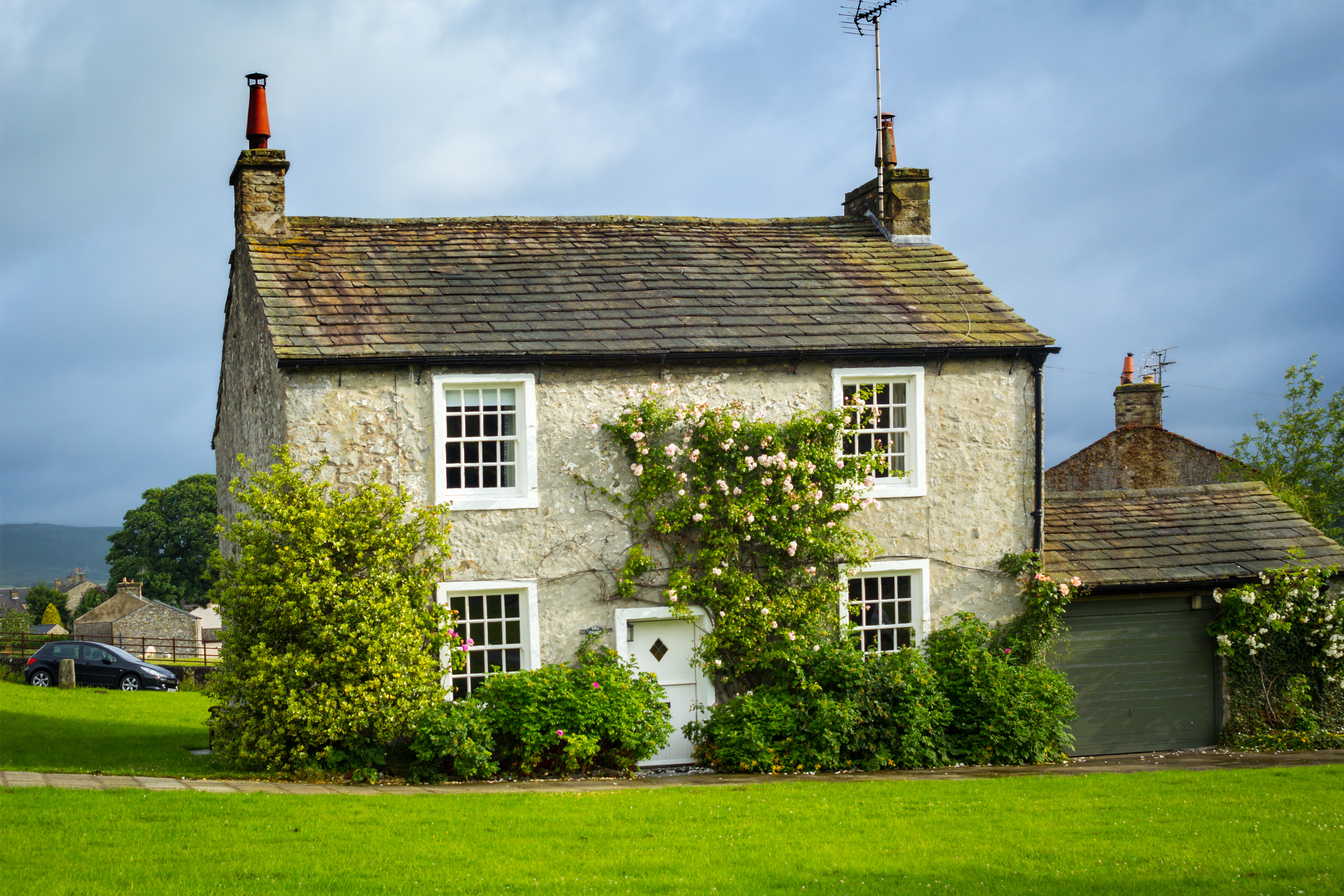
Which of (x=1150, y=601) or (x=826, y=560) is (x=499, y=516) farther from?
(x=1150, y=601)

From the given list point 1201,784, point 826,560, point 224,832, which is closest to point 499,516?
point 826,560

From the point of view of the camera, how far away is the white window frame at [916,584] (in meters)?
15.8

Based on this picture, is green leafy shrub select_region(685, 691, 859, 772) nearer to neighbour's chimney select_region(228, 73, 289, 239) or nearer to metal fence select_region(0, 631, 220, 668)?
neighbour's chimney select_region(228, 73, 289, 239)

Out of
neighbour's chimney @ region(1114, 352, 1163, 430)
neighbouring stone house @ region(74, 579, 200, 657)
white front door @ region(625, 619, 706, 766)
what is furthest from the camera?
neighbouring stone house @ region(74, 579, 200, 657)

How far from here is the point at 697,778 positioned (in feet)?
46.2

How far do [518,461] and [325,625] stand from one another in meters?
3.19

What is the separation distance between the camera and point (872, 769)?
48.4 ft

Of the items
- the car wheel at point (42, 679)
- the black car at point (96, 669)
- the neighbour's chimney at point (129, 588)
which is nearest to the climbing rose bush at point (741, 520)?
the black car at point (96, 669)

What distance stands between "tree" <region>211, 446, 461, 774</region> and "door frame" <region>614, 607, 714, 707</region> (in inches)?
85.7

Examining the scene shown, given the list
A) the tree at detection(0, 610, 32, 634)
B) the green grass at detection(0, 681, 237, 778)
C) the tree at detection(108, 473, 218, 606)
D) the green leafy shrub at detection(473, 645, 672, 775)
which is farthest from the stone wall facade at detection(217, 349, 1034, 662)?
the tree at detection(108, 473, 218, 606)

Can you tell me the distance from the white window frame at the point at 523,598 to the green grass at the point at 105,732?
324 centimetres

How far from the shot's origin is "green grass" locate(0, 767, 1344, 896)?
8578mm

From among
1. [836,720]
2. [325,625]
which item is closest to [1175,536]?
[836,720]

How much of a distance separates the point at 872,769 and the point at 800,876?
6.18 m
